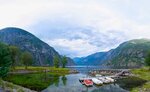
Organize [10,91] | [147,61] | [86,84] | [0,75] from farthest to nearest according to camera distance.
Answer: [147,61] → [86,84] → [0,75] → [10,91]

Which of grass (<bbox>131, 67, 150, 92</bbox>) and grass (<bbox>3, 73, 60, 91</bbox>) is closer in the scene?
grass (<bbox>131, 67, 150, 92</bbox>)

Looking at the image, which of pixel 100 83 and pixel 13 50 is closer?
pixel 100 83

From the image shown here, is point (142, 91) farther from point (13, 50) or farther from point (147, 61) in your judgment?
point (13, 50)

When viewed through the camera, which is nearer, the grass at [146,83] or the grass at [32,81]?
the grass at [146,83]

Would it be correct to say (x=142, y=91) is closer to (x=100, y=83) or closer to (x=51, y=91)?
(x=51, y=91)

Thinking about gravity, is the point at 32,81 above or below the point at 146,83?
above

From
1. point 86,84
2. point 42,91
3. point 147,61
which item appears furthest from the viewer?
point 147,61

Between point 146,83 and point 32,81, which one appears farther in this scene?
point 32,81

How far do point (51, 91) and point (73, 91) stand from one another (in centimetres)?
776

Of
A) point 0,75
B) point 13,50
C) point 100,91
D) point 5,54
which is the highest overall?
point 13,50

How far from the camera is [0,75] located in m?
82.2

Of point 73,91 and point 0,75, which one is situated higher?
point 0,75

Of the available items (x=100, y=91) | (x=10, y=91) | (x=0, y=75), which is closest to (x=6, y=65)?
(x=0, y=75)

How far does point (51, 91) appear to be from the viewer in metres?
90.5
